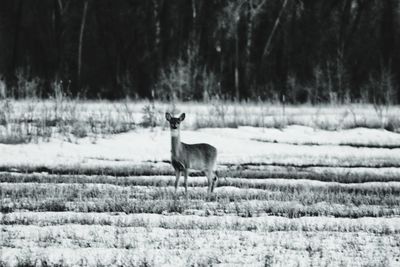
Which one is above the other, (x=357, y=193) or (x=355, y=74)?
(x=355, y=74)

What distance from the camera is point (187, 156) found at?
1288 centimetres

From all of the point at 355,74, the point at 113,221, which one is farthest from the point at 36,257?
the point at 355,74

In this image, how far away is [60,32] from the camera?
42.2 m

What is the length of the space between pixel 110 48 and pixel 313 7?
1278 cm

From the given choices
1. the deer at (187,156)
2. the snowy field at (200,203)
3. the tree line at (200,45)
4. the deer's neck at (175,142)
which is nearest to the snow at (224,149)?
the snowy field at (200,203)

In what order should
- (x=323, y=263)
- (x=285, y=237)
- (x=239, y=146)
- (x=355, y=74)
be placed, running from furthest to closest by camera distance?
1. (x=355, y=74)
2. (x=239, y=146)
3. (x=285, y=237)
4. (x=323, y=263)

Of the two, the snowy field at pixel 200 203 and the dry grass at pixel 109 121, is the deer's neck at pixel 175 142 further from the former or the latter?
the dry grass at pixel 109 121

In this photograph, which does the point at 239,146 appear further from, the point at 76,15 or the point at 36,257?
the point at 76,15

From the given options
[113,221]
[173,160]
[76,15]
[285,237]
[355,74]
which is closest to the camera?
[285,237]

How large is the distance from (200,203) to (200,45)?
31.3 meters

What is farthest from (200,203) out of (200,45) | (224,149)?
(200,45)

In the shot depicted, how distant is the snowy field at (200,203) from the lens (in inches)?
327

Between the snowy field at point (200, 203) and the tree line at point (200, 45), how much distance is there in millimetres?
16163

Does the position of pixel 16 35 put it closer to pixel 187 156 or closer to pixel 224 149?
pixel 224 149
